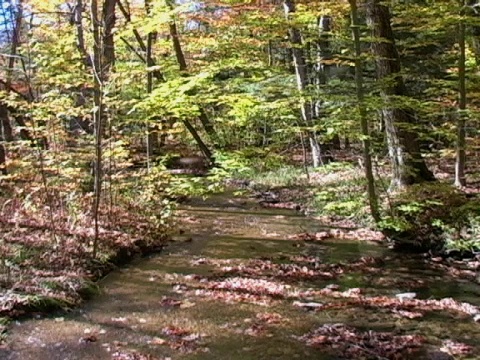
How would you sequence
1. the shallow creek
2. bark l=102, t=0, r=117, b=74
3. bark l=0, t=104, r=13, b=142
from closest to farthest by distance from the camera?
1. the shallow creek
2. bark l=102, t=0, r=117, b=74
3. bark l=0, t=104, r=13, b=142

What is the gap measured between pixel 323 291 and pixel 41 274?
13.1ft

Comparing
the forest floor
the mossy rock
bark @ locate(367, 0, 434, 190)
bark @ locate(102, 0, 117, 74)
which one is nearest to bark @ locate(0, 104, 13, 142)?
bark @ locate(102, 0, 117, 74)

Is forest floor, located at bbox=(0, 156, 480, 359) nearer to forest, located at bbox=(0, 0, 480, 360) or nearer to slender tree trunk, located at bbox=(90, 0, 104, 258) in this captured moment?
forest, located at bbox=(0, 0, 480, 360)

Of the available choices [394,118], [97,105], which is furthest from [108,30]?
[394,118]

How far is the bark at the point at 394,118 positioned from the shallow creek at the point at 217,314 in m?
1.60

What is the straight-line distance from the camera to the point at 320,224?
12188 millimetres

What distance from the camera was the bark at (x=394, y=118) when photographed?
10.2 meters

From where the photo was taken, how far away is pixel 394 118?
33.5ft

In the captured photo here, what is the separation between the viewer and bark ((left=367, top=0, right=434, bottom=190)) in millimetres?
10180

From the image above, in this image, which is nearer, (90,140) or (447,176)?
(90,140)

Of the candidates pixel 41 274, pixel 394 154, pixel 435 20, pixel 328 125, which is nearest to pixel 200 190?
pixel 328 125

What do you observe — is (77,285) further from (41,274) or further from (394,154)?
(394,154)

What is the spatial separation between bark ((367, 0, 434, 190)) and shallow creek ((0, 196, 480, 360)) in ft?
5.24

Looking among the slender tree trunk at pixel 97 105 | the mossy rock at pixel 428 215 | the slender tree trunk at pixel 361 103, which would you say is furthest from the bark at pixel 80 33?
the mossy rock at pixel 428 215
